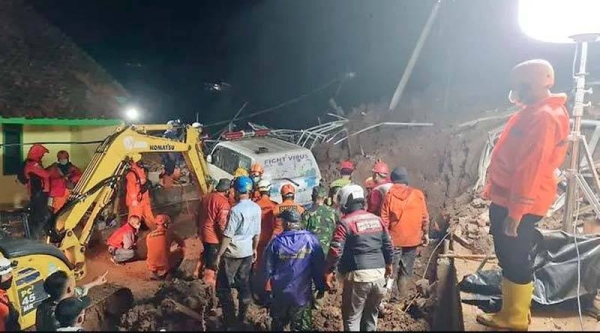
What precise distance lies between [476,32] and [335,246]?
1327 centimetres

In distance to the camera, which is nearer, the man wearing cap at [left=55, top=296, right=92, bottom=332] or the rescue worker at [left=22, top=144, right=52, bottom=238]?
the man wearing cap at [left=55, top=296, right=92, bottom=332]

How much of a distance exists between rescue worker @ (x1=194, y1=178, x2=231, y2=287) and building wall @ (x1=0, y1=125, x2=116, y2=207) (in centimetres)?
612

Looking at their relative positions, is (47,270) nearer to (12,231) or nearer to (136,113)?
(12,231)

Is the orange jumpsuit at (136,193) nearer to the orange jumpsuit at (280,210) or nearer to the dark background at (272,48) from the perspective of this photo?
the orange jumpsuit at (280,210)

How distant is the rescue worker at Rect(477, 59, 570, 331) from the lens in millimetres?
4109

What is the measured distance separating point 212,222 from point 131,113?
862cm

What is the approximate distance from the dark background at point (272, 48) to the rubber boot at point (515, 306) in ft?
39.4

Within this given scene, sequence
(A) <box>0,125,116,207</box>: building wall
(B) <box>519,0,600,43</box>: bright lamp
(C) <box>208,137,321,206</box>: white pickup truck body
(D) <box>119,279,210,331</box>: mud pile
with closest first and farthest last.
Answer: (B) <box>519,0,600,43</box>: bright lamp, (D) <box>119,279,210,331</box>: mud pile, (C) <box>208,137,321,206</box>: white pickup truck body, (A) <box>0,125,116,207</box>: building wall

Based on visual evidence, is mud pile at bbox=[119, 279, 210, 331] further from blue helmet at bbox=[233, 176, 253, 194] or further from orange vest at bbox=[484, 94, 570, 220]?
orange vest at bbox=[484, 94, 570, 220]

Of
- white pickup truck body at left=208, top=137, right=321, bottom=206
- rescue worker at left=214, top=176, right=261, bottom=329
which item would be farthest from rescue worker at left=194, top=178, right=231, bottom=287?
white pickup truck body at left=208, top=137, right=321, bottom=206

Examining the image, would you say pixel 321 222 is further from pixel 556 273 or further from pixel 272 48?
pixel 272 48

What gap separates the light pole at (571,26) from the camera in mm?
5121

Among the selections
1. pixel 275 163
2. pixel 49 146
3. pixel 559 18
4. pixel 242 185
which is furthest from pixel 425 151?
pixel 49 146

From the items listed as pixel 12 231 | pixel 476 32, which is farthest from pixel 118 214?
pixel 476 32
